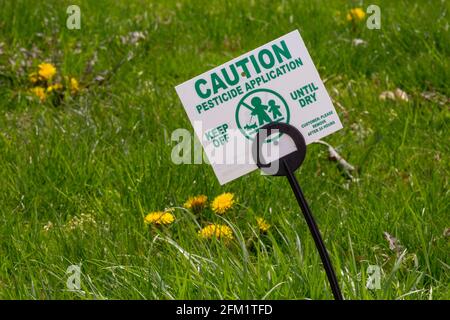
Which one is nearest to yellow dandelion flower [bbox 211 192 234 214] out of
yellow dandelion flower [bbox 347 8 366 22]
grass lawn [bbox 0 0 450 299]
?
grass lawn [bbox 0 0 450 299]

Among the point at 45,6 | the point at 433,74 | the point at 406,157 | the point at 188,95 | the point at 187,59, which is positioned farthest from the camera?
the point at 45,6

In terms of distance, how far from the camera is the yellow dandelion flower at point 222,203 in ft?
9.86

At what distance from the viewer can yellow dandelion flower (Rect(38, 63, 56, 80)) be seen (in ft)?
14.3

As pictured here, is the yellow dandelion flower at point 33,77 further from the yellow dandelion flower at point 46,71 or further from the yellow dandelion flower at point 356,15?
the yellow dandelion flower at point 356,15

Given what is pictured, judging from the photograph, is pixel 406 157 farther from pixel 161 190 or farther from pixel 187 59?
pixel 187 59

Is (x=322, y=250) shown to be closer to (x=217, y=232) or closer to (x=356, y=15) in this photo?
(x=217, y=232)

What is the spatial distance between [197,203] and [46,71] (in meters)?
1.61

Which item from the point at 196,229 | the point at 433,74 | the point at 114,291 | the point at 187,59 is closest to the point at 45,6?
the point at 187,59

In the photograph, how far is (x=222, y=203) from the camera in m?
3.01

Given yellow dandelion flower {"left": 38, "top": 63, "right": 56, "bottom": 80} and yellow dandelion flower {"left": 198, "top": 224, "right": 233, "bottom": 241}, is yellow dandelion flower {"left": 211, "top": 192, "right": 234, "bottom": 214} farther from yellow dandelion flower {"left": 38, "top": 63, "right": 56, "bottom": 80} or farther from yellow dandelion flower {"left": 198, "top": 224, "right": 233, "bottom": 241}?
yellow dandelion flower {"left": 38, "top": 63, "right": 56, "bottom": 80}

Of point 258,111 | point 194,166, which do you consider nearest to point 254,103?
point 258,111

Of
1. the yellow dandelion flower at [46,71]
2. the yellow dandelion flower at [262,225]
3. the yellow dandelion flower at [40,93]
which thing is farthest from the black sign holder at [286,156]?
the yellow dandelion flower at [46,71]

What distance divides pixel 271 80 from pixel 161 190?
1089 mm
